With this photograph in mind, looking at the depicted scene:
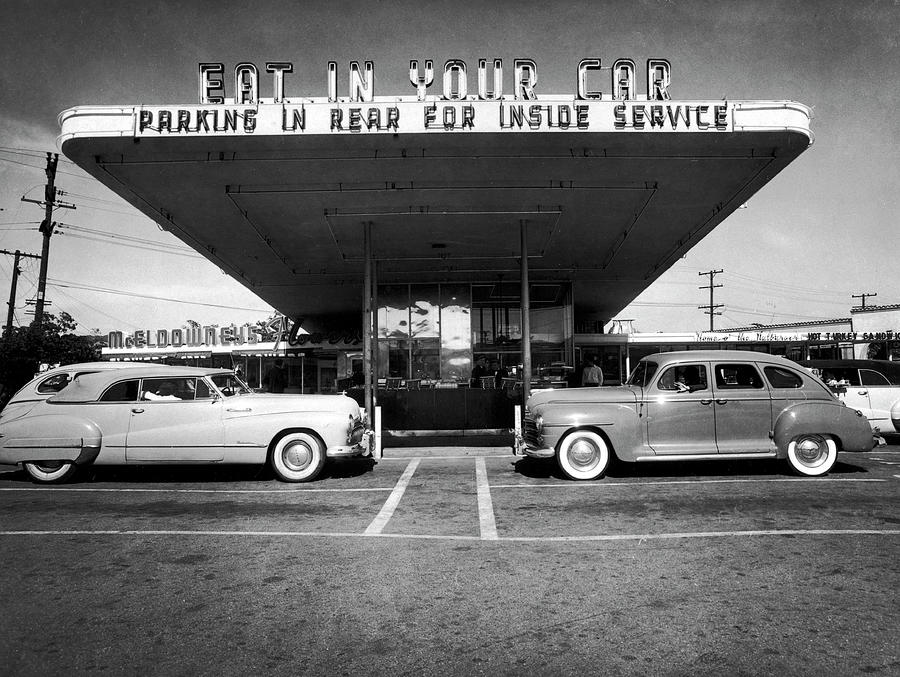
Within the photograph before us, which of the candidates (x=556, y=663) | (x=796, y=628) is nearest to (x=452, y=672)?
(x=556, y=663)

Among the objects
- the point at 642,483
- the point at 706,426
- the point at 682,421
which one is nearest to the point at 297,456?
the point at 642,483

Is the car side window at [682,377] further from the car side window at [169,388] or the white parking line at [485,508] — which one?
the car side window at [169,388]

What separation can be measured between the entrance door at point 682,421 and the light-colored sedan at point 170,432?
4.40 meters

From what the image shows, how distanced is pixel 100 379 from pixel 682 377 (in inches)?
346

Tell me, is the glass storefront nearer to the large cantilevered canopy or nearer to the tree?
the large cantilevered canopy

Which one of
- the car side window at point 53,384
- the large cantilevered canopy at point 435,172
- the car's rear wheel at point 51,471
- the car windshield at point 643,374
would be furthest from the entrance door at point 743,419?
the car side window at point 53,384

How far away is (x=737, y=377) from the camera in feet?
30.6

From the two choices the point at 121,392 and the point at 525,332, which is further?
the point at 525,332

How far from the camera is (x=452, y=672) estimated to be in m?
3.24

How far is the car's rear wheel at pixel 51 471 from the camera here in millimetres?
9266

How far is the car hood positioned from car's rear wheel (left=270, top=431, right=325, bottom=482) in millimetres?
3338

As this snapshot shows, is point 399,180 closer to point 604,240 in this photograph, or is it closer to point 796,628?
point 604,240

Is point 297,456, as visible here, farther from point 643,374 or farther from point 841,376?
point 841,376

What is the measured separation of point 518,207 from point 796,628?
11.6m
